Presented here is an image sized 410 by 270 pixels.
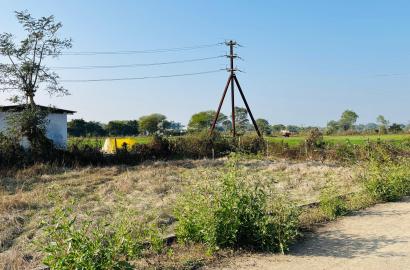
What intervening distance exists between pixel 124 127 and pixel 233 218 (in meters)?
62.2

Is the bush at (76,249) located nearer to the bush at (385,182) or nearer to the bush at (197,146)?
the bush at (385,182)

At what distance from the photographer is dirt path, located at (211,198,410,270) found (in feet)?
14.4

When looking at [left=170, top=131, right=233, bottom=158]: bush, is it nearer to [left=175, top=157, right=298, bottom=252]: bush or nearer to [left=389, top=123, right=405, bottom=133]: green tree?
[left=175, top=157, right=298, bottom=252]: bush

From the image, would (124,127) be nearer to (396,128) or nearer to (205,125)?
(205,125)

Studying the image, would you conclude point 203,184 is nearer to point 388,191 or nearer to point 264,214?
point 264,214

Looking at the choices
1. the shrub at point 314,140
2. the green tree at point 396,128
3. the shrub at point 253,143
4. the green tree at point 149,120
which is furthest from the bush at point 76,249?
the green tree at point 149,120

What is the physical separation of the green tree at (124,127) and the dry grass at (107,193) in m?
47.0

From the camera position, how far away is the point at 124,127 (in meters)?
65.6

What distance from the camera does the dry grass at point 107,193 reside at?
16.3 feet

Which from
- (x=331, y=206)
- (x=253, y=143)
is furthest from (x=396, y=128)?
(x=331, y=206)

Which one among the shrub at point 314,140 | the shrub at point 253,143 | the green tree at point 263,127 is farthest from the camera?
the green tree at point 263,127

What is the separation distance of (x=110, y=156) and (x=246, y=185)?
46.4 ft

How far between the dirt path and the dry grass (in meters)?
0.71

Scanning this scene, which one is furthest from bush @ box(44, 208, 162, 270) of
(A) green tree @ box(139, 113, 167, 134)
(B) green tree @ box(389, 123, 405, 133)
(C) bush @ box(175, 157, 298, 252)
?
(A) green tree @ box(139, 113, 167, 134)
